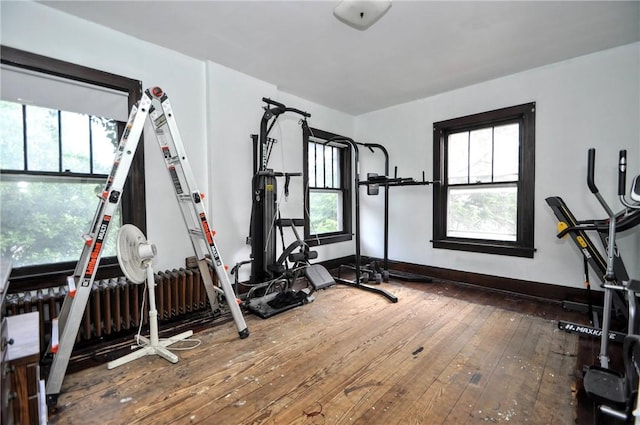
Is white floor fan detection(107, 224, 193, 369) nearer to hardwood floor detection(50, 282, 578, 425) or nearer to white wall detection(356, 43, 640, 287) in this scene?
hardwood floor detection(50, 282, 578, 425)

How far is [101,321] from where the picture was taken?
2.33 m

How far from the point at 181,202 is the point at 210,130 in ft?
3.46

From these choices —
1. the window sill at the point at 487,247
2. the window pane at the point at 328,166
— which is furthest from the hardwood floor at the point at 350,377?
the window pane at the point at 328,166

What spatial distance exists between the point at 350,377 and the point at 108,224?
193 centimetres

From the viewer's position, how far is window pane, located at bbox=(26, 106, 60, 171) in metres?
2.24

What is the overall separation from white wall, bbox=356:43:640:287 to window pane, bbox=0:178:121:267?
13.5 ft

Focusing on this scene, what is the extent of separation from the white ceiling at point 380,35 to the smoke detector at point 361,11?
96 millimetres

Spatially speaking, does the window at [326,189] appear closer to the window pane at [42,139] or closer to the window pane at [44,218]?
the window pane at [44,218]

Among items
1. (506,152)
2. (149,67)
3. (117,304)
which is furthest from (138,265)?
(506,152)

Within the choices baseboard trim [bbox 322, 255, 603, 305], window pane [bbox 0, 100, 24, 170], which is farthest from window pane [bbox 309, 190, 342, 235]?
window pane [bbox 0, 100, 24, 170]

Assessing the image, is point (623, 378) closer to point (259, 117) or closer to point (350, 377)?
point (350, 377)

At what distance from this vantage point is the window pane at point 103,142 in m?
2.54

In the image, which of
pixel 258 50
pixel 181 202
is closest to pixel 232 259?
pixel 181 202

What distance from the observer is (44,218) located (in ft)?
7.53
